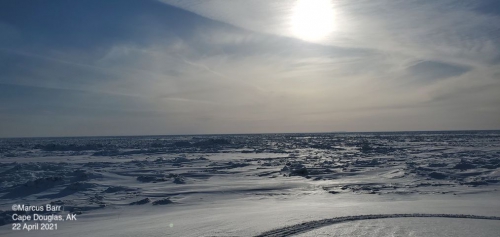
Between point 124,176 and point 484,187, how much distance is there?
1407 centimetres

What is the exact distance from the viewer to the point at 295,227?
6.39 m

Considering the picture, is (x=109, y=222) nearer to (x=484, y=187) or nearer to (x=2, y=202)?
(x=2, y=202)

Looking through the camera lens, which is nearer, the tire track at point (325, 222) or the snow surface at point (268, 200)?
the tire track at point (325, 222)

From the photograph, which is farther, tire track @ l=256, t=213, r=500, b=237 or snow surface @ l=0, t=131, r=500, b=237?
snow surface @ l=0, t=131, r=500, b=237

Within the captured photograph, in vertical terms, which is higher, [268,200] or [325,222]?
[325,222]

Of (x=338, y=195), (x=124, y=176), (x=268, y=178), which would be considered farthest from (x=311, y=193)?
(x=124, y=176)

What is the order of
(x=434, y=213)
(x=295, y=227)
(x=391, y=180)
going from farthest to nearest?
(x=391, y=180) < (x=434, y=213) < (x=295, y=227)

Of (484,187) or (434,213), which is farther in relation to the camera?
(484,187)

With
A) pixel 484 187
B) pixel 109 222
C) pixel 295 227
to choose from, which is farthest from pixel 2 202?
pixel 484 187

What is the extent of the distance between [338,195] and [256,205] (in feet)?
9.43

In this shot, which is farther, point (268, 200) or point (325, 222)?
point (268, 200)

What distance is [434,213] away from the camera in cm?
757

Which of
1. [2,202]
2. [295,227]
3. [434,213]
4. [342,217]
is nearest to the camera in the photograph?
[295,227]

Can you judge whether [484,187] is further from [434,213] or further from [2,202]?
[2,202]
